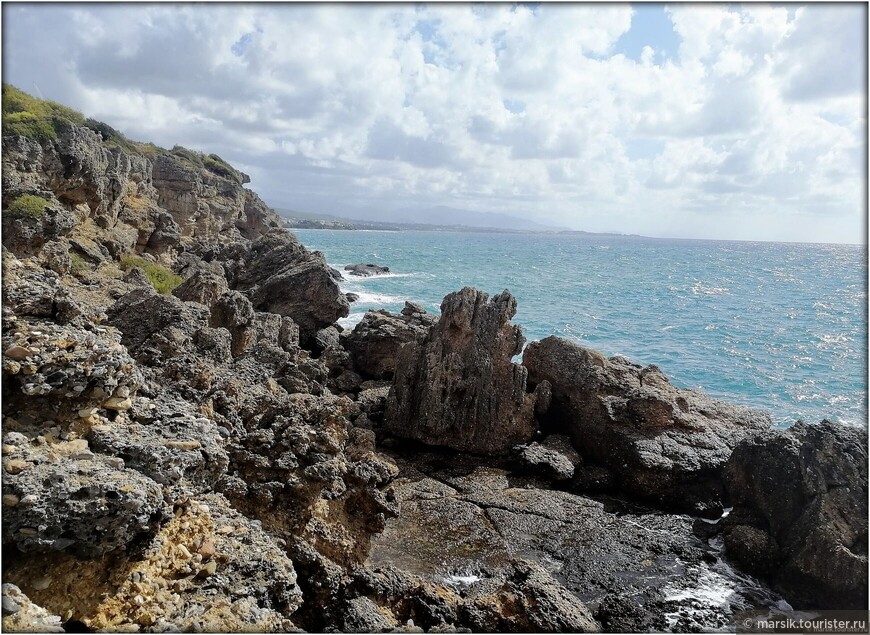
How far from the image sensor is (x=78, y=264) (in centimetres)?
2166

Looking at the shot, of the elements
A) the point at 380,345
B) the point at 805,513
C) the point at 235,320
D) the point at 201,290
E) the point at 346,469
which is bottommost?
the point at 805,513

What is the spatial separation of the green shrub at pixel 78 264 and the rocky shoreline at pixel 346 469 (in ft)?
0.53

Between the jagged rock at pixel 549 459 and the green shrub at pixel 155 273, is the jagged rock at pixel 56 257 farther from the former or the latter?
the jagged rock at pixel 549 459

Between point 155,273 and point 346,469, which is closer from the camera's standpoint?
point 346,469

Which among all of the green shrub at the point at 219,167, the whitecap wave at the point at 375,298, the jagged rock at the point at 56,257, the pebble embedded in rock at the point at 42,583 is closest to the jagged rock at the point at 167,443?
the pebble embedded in rock at the point at 42,583

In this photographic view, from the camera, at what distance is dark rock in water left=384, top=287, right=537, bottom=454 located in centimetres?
2111

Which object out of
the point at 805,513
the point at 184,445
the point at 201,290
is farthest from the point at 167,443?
the point at 201,290

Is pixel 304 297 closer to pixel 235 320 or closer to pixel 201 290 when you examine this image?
pixel 201 290

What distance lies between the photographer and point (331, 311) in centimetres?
3291

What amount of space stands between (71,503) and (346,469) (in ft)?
17.7

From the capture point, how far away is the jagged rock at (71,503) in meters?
5.31

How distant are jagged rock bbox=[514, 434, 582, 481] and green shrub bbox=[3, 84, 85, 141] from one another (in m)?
24.4

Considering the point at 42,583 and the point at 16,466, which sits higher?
the point at 16,466

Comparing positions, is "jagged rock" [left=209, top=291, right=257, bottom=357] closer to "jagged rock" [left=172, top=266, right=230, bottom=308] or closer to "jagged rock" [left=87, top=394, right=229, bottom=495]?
"jagged rock" [left=172, top=266, right=230, bottom=308]
